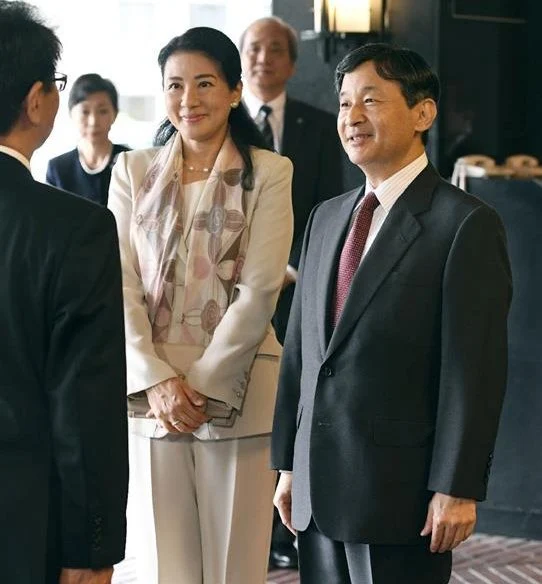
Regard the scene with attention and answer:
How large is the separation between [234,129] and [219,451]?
0.86 meters

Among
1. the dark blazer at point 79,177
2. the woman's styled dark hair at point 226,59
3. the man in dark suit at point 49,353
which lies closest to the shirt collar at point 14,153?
the man in dark suit at point 49,353

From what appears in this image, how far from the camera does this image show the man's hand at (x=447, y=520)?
2.63m

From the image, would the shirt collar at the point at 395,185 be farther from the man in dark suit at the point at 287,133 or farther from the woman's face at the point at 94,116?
the woman's face at the point at 94,116

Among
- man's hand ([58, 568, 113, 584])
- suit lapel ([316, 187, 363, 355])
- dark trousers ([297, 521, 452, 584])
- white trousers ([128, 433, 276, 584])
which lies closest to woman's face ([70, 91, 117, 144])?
white trousers ([128, 433, 276, 584])

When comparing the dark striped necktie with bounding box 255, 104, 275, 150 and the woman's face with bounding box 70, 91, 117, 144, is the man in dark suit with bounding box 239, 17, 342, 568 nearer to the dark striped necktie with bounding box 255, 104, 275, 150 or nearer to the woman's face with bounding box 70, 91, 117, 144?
the dark striped necktie with bounding box 255, 104, 275, 150

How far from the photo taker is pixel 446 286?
266 cm

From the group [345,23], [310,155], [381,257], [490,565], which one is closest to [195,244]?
[381,257]

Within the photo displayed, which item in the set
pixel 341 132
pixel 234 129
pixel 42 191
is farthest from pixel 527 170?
pixel 42 191

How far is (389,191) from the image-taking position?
9.23ft

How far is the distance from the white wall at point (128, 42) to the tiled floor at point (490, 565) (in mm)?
2499

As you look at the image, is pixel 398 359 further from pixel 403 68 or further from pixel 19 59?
pixel 19 59

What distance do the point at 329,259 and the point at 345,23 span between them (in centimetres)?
380

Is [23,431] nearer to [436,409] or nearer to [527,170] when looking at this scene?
[436,409]

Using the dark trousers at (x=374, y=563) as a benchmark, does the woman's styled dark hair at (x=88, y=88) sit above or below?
above
